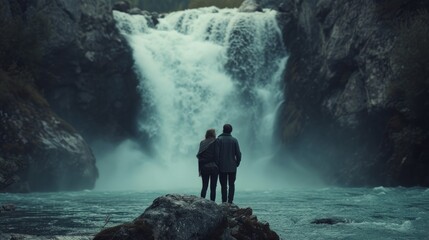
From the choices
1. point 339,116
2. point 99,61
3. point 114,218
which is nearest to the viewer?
point 114,218

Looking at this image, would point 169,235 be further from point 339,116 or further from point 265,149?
point 265,149

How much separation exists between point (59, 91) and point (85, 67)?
11.0ft

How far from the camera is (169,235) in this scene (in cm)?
Result: 1107

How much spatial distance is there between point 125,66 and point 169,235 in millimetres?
42115

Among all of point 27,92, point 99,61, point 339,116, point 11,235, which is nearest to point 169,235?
point 11,235

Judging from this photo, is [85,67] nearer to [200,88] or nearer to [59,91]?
[59,91]

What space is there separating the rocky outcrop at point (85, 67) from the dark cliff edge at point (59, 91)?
3.3 inches

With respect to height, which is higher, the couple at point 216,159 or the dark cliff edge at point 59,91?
the dark cliff edge at point 59,91

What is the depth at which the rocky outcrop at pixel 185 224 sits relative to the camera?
10.9m

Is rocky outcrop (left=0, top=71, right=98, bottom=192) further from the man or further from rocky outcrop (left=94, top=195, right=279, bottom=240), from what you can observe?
rocky outcrop (left=94, top=195, right=279, bottom=240)

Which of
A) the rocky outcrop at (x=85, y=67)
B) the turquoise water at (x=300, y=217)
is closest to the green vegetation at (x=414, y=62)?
the turquoise water at (x=300, y=217)

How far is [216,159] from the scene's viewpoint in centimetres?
1606

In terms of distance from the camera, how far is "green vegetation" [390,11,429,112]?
33.6m

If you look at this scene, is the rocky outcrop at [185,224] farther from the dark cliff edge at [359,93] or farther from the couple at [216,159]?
the dark cliff edge at [359,93]
